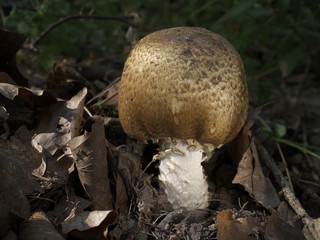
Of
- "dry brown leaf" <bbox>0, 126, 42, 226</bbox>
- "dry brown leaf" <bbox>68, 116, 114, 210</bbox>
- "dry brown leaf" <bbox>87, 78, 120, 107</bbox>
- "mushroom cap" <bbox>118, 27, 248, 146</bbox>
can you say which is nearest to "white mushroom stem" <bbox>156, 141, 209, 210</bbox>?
"mushroom cap" <bbox>118, 27, 248, 146</bbox>

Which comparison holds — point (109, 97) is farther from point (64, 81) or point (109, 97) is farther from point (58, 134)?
point (58, 134)

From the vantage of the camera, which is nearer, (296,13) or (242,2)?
(242,2)

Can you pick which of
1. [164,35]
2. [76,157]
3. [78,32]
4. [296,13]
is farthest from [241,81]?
[296,13]

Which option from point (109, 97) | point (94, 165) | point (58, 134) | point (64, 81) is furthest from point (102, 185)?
point (64, 81)

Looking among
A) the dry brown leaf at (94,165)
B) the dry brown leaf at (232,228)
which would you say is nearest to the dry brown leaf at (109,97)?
the dry brown leaf at (94,165)

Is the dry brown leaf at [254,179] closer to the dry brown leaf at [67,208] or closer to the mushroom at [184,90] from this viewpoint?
the mushroom at [184,90]

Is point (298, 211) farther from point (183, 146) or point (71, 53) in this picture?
point (71, 53)

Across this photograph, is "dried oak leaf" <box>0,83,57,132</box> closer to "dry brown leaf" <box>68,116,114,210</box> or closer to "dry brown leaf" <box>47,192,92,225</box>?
"dry brown leaf" <box>68,116,114,210</box>

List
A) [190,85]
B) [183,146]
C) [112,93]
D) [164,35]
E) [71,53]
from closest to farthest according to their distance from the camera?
[190,85] → [164,35] → [183,146] → [112,93] → [71,53]
